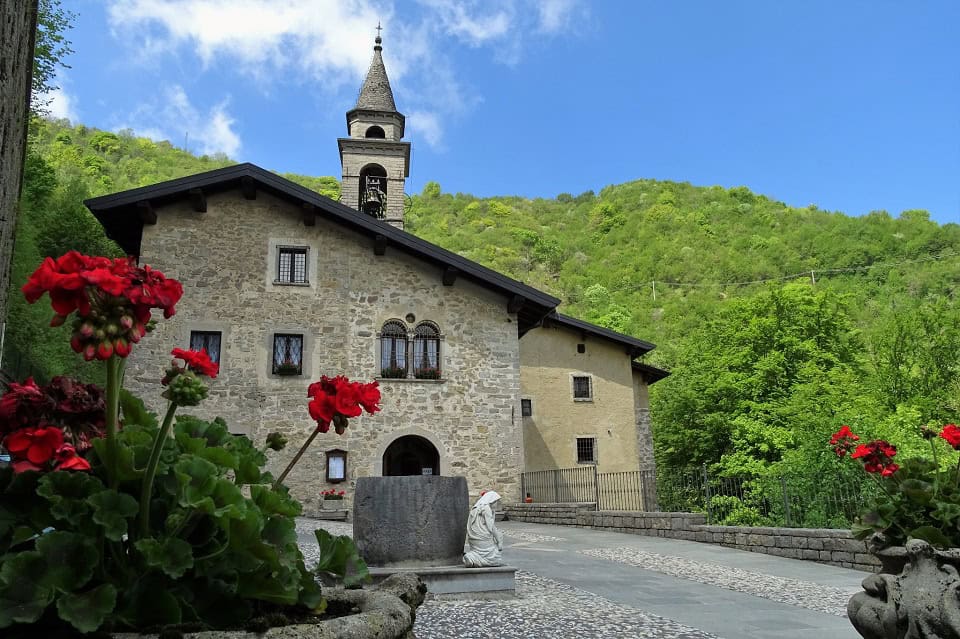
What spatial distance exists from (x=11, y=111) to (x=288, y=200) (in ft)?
56.3

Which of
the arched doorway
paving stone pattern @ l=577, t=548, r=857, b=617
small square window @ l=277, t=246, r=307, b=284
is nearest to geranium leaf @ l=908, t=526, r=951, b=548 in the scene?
paving stone pattern @ l=577, t=548, r=857, b=617

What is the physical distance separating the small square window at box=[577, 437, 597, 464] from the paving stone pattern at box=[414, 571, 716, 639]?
14.9 meters

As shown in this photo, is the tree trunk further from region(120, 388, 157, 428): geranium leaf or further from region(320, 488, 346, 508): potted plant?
region(320, 488, 346, 508): potted plant

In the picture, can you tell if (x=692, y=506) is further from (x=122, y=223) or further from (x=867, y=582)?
(x=122, y=223)

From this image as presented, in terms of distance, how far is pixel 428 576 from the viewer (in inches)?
263

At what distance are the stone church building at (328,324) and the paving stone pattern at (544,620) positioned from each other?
10966 mm

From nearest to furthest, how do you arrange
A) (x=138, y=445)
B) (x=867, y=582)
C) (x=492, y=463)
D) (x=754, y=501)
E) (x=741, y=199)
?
(x=138, y=445) < (x=867, y=582) < (x=754, y=501) < (x=492, y=463) < (x=741, y=199)

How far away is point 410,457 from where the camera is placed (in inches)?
747

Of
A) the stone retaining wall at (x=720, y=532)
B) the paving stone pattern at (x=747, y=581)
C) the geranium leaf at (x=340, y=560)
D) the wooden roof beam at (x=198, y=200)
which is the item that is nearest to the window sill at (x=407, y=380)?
the stone retaining wall at (x=720, y=532)

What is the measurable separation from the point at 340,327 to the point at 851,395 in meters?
17.5

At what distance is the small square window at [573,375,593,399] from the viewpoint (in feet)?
72.5

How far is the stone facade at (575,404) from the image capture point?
2152 centimetres

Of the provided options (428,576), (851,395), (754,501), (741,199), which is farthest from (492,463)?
(741,199)

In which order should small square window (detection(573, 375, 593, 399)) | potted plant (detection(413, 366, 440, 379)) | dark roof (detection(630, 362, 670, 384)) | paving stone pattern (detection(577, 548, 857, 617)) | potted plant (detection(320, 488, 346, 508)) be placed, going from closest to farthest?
paving stone pattern (detection(577, 548, 857, 617))
potted plant (detection(320, 488, 346, 508))
potted plant (detection(413, 366, 440, 379))
small square window (detection(573, 375, 593, 399))
dark roof (detection(630, 362, 670, 384))
